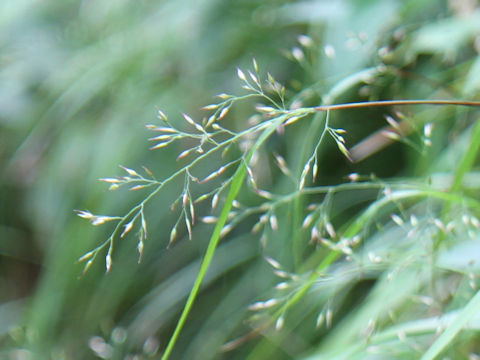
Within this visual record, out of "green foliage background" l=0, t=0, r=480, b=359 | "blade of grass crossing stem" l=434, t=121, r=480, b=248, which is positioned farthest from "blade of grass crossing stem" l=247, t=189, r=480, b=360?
"green foliage background" l=0, t=0, r=480, b=359

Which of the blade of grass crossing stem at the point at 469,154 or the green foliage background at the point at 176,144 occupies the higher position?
the blade of grass crossing stem at the point at 469,154

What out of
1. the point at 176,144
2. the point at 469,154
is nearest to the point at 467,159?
the point at 469,154

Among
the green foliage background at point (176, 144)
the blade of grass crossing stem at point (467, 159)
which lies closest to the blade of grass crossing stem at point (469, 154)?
the blade of grass crossing stem at point (467, 159)

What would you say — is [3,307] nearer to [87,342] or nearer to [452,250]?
[87,342]

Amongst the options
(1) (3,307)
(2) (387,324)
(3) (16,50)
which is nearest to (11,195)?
(1) (3,307)

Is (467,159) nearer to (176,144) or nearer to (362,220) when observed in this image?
(362,220)

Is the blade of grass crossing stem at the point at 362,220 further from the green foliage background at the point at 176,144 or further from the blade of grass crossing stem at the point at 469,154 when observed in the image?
the green foliage background at the point at 176,144

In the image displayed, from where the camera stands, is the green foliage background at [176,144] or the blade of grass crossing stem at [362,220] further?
the green foliage background at [176,144]

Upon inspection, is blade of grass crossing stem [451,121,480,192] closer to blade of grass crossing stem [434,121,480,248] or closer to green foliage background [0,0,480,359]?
blade of grass crossing stem [434,121,480,248]
